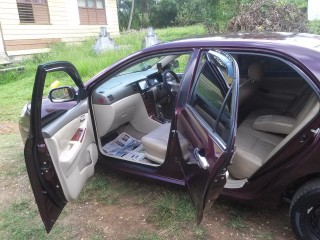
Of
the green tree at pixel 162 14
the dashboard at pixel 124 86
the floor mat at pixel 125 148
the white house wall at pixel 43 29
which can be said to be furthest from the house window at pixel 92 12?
the green tree at pixel 162 14

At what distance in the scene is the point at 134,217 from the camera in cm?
303

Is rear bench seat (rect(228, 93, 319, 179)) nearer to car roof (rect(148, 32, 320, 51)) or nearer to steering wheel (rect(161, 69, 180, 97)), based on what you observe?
car roof (rect(148, 32, 320, 51))

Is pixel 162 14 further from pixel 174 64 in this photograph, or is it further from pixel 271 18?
pixel 174 64

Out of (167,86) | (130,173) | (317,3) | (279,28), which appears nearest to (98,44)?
(279,28)

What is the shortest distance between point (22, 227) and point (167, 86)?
213 centimetres

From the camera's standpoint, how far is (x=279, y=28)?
828 cm

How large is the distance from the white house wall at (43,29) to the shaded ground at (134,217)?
9.67 m

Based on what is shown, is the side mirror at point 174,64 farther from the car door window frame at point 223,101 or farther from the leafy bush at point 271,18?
the leafy bush at point 271,18

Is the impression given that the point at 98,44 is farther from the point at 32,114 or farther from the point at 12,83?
the point at 32,114

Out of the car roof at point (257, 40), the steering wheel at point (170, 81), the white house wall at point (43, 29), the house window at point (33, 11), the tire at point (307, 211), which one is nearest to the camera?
the tire at point (307, 211)

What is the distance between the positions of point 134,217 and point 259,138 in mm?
1367

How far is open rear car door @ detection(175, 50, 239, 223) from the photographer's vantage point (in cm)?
194

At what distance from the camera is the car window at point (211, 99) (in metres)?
2.14

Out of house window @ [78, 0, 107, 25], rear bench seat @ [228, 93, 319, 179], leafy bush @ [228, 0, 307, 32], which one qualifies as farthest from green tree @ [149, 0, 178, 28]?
rear bench seat @ [228, 93, 319, 179]
